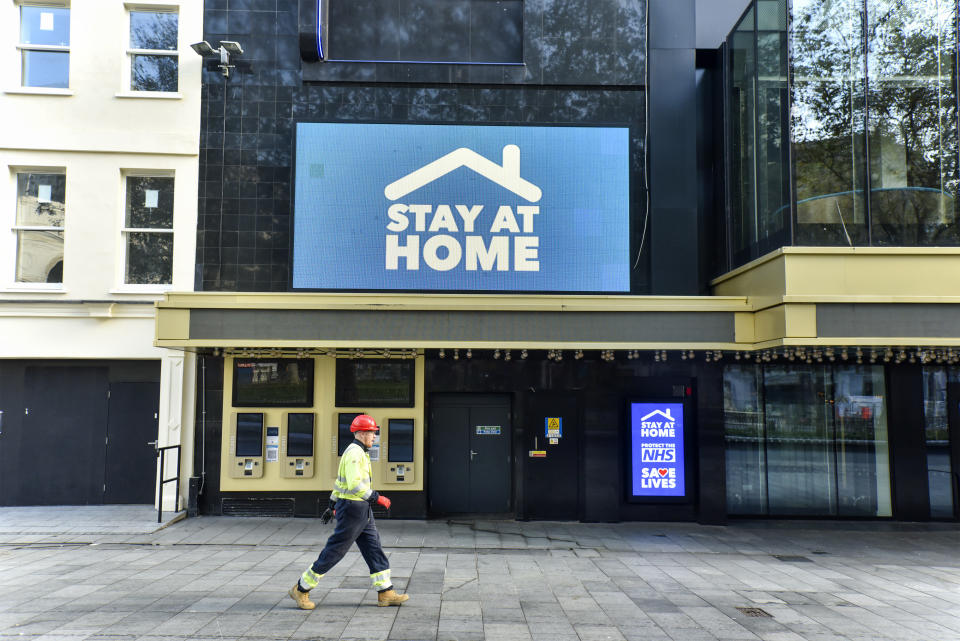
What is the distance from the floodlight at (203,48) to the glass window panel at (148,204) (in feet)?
8.02

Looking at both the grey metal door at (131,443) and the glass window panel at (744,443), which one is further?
the glass window panel at (744,443)

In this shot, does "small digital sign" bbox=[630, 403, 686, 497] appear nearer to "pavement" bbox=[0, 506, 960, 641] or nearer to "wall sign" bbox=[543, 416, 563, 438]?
"pavement" bbox=[0, 506, 960, 641]

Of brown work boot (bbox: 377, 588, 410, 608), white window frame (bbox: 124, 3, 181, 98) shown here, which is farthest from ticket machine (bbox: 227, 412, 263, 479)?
white window frame (bbox: 124, 3, 181, 98)

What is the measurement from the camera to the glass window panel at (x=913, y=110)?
1016 cm

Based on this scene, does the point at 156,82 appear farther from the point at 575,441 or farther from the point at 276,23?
the point at 575,441

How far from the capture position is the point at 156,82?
42.1ft

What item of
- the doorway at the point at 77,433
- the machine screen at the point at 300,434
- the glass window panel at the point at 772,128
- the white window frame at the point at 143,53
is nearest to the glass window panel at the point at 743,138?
the glass window panel at the point at 772,128

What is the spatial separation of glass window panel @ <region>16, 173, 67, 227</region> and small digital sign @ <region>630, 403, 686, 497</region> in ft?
37.0

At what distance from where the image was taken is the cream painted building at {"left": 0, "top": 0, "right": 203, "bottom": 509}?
12.4 m

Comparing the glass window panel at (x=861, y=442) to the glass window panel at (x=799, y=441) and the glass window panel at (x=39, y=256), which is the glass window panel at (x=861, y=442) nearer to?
the glass window panel at (x=799, y=441)

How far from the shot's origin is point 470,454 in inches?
497

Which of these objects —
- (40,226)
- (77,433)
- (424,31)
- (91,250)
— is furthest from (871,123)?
(77,433)

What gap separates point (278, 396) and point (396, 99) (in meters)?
5.90

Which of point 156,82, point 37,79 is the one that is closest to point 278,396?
point 156,82
